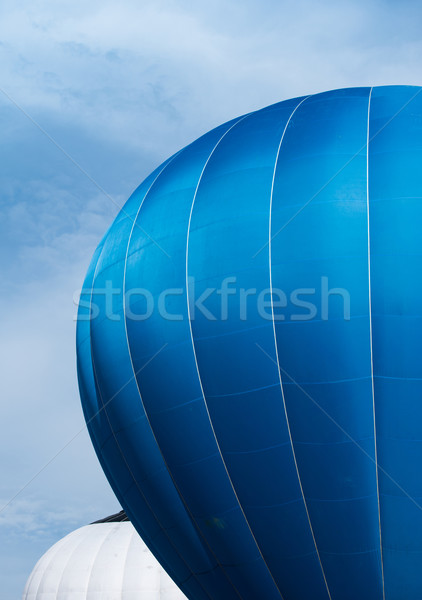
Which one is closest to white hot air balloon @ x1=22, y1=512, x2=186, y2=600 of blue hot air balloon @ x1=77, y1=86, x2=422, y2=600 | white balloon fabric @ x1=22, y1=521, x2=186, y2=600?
white balloon fabric @ x1=22, y1=521, x2=186, y2=600

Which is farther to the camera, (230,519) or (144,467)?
(144,467)

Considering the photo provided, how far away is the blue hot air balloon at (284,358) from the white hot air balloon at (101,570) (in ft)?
34.6

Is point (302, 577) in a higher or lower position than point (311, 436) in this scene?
lower

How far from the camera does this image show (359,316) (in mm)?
8688

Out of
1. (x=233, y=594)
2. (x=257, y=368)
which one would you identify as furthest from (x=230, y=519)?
(x=257, y=368)

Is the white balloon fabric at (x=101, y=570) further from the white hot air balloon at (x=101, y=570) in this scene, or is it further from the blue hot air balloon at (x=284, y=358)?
the blue hot air balloon at (x=284, y=358)

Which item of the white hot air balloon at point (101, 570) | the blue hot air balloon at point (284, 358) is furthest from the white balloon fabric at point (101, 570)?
the blue hot air balloon at point (284, 358)

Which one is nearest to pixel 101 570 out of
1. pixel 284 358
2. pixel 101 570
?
pixel 101 570

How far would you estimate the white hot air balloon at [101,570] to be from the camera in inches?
812

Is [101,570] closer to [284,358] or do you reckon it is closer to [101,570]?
[101,570]

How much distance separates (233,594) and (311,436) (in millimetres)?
2528

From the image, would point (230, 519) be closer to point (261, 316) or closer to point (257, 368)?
point (257, 368)

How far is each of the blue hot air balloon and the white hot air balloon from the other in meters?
10.5

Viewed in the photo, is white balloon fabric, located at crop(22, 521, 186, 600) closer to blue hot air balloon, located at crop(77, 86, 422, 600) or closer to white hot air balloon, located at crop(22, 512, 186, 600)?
white hot air balloon, located at crop(22, 512, 186, 600)
